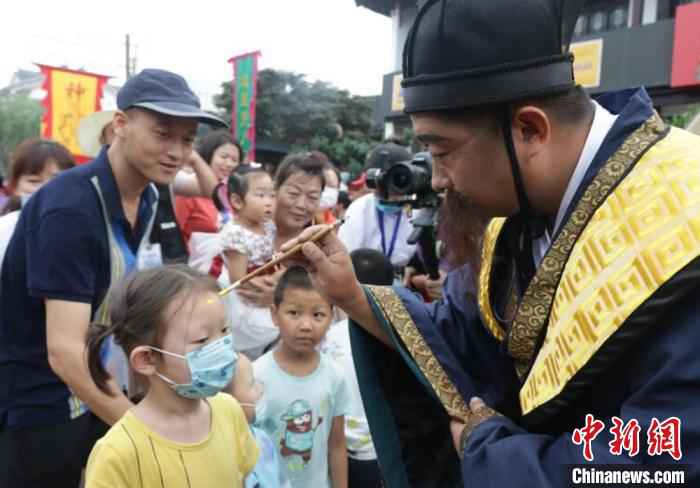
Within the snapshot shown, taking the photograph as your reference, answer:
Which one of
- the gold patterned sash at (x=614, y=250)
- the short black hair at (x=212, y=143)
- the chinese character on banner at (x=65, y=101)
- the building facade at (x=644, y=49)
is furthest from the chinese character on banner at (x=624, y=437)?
the building facade at (x=644, y=49)

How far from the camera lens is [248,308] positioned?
327 cm

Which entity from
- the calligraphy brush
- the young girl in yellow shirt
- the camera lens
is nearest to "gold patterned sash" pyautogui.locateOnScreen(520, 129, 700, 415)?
the calligraphy brush

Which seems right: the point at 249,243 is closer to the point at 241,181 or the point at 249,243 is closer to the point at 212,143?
the point at 241,181

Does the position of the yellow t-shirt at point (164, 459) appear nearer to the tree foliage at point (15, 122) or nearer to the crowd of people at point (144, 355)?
the crowd of people at point (144, 355)

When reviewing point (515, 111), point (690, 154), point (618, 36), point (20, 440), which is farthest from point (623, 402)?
point (618, 36)

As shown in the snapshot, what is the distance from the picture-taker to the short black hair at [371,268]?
3209 mm

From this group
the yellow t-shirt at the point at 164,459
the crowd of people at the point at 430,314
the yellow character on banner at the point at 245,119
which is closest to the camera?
the crowd of people at the point at 430,314

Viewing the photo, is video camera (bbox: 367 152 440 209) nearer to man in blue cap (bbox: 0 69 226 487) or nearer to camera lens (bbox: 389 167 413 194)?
camera lens (bbox: 389 167 413 194)

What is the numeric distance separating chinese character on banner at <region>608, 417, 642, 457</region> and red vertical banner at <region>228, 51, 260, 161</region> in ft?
40.1

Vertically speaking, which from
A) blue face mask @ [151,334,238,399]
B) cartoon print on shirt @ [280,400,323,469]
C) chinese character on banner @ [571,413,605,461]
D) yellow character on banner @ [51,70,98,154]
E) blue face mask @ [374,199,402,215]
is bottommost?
cartoon print on shirt @ [280,400,323,469]

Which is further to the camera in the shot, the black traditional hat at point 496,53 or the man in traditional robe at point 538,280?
the black traditional hat at point 496,53

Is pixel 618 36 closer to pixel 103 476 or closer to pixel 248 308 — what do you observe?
pixel 248 308

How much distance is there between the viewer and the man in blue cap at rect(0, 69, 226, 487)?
186 cm

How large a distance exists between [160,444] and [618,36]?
1413 cm
